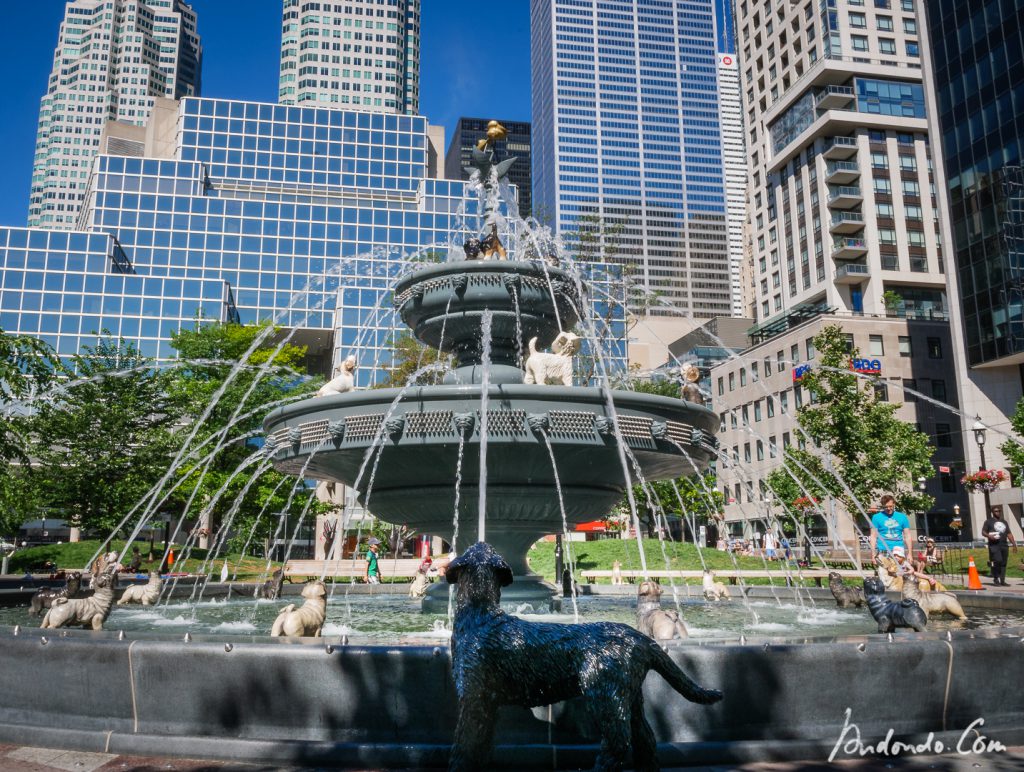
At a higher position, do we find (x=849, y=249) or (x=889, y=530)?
(x=849, y=249)

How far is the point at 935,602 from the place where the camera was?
7.89 m

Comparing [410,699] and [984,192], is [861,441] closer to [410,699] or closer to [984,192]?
[984,192]

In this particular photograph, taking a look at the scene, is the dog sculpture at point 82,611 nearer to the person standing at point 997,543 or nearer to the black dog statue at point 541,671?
the black dog statue at point 541,671

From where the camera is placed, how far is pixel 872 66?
74438mm

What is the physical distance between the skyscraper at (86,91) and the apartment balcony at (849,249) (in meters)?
156

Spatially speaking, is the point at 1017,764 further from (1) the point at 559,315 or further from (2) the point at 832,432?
(2) the point at 832,432

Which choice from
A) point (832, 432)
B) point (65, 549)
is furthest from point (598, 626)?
point (65, 549)

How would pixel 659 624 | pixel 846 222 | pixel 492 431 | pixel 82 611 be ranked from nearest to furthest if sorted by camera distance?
pixel 659 624
pixel 82 611
pixel 492 431
pixel 846 222

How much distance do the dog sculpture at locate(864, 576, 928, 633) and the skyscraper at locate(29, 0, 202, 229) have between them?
19418 cm

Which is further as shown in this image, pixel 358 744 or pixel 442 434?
pixel 442 434

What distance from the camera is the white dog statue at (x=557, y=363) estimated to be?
8.94 m

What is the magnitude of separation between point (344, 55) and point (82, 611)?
5815 inches

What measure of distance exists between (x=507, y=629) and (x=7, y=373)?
14.3m

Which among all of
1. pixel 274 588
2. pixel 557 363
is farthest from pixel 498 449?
pixel 274 588
